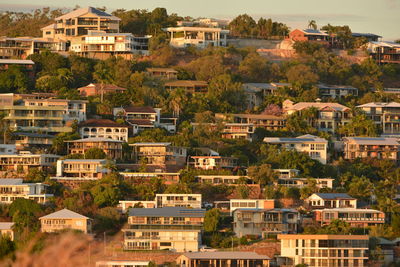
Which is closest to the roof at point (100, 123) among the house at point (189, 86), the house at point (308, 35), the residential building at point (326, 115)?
the house at point (189, 86)

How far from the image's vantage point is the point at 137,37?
339ft


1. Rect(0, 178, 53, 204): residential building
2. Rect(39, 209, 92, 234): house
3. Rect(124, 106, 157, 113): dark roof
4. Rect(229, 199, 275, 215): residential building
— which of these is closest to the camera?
Rect(39, 209, 92, 234): house

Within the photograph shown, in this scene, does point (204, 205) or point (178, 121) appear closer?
point (204, 205)

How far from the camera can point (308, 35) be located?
111 m

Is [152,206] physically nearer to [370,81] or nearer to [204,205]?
[204,205]

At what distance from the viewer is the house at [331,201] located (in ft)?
235

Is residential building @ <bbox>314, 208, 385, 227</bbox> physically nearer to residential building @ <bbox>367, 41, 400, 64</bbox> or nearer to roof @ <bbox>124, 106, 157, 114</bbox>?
roof @ <bbox>124, 106, 157, 114</bbox>

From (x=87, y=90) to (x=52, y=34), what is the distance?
17697 mm

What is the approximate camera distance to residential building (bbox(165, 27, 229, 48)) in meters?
105

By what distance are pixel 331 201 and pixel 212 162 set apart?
9.12 metres

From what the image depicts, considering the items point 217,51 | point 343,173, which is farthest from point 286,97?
point 343,173

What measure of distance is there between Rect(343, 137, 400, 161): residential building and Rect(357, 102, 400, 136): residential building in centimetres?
870

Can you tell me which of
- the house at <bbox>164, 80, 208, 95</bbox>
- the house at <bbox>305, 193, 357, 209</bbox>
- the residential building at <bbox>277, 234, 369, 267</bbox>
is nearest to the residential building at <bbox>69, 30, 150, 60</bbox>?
the house at <bbox>164, 80, 208, 95</bbox>

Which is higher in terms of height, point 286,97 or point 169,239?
point 286,97
